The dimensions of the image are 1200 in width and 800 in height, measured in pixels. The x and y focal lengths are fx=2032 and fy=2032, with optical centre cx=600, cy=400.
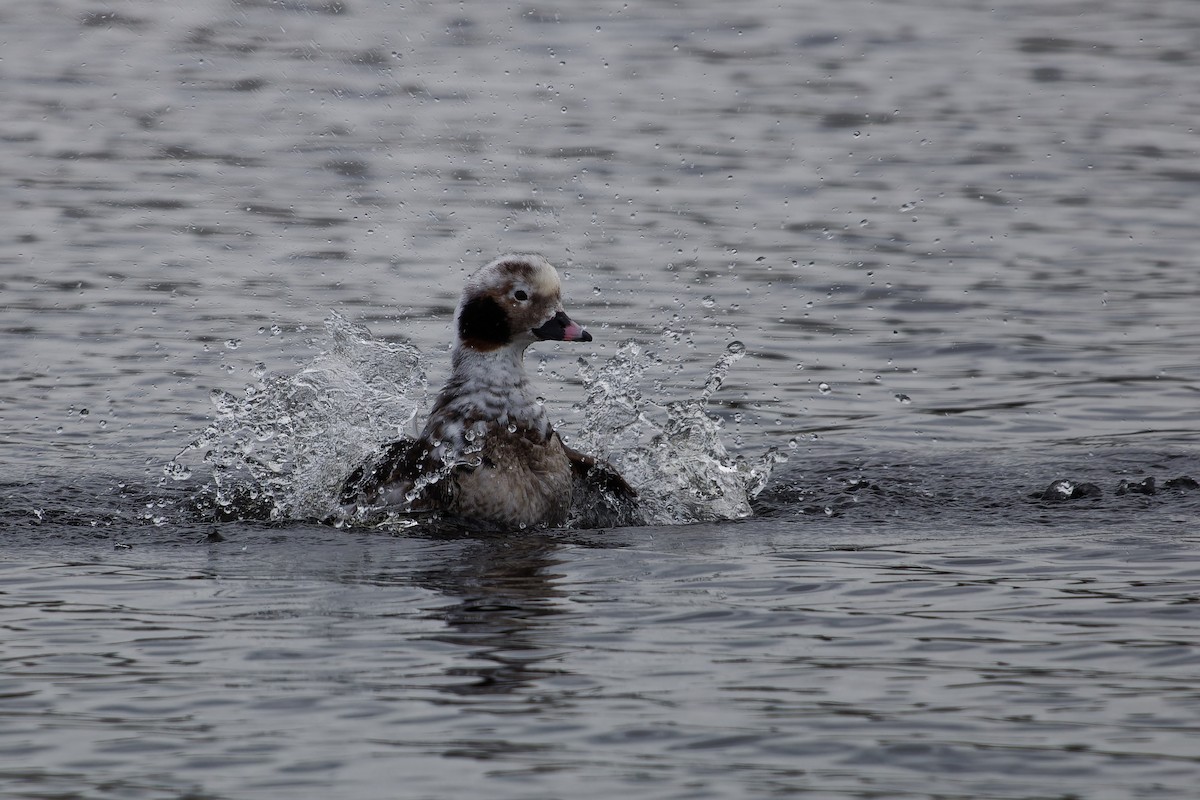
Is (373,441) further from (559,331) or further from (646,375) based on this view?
(646,375)

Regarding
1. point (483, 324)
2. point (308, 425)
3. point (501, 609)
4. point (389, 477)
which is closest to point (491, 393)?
point (483, 324)

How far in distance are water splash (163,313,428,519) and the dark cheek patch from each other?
1146mm

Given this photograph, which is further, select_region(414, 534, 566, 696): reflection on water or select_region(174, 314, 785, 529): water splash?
select_region(174, 314, 785, 529): water splash

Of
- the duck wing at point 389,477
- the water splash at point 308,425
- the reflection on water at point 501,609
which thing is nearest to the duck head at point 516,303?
the duck wing at point 389,477

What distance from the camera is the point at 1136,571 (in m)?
A: 8.77

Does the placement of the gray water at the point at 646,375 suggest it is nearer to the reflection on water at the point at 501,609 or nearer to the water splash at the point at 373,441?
the reflection on water at the point at 501,609

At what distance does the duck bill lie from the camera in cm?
1002

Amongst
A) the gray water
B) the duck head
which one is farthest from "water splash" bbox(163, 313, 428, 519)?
the duck head

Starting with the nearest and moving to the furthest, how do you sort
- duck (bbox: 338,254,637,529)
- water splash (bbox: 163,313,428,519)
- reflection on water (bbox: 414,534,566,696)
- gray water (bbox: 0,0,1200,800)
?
gray water (bbox: 0,0,1200,800) → reflection on water (bbox: 414,534,566,696) → duck (bbox: 338,254,637,529) → water splash (bbox: 163,313,428,519)

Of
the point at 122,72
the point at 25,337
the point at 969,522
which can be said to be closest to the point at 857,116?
the point at 122,72

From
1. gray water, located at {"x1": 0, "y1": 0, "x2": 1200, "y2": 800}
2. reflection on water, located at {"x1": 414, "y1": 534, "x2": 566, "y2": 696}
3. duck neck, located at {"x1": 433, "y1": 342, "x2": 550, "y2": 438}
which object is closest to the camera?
gray water, located at {"x1": 0, "y1": 0, "x2": 1200, "y2": 800}

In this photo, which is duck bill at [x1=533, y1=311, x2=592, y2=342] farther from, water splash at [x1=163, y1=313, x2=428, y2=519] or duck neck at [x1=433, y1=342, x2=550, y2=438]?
water splash at [x1=163, y1=313, x2=428, y2=519]

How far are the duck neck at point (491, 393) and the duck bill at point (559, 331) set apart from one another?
230 mm

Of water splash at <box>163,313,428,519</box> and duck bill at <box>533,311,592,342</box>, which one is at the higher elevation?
duck bill at <box>533,311,592,342</box>
